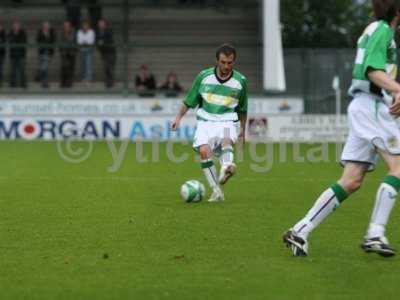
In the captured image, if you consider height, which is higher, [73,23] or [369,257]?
[73,23]

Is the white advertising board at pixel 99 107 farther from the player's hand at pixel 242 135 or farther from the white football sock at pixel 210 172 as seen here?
the white football sock at pixel 210 172

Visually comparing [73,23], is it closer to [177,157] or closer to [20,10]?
[20,10]

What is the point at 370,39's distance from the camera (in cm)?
838

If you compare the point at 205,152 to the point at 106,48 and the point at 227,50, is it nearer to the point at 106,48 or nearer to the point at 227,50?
the point at 227,50

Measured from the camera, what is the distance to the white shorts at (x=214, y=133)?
13938mm

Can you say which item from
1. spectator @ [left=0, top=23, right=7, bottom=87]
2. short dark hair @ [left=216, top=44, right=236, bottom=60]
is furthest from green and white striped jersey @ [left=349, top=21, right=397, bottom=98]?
spectator @ [left=0, top=23, right=7, bottom=87]

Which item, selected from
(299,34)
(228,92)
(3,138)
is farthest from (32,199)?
(299,34)

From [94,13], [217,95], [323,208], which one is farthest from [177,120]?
[94,13]

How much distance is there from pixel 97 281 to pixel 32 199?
662 centimetres

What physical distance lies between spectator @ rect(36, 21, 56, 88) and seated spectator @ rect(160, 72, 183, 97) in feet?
12.3

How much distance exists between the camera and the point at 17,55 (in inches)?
1275

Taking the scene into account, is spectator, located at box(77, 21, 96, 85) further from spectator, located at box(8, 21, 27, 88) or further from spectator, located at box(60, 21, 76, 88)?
spectator, located at box(8, 21, 27, 88)

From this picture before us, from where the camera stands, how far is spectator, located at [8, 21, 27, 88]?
32.0 metres

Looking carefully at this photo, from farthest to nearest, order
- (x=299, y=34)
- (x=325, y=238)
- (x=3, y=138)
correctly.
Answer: (x=299, y=34)
(x=3, y=138)
(x=325, y=238)
